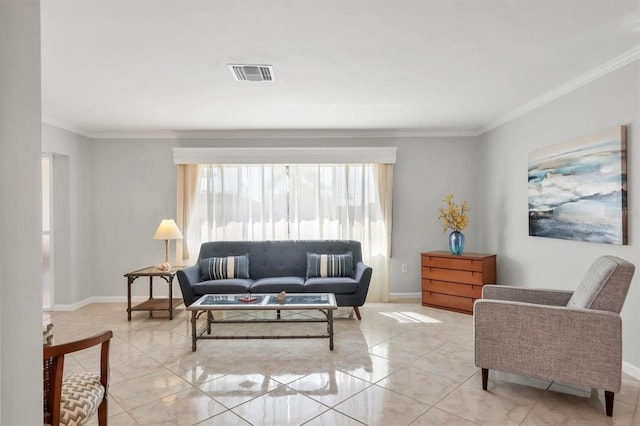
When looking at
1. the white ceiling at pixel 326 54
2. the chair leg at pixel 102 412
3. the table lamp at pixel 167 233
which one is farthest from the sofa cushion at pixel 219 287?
the chair leg at pixel 102 412

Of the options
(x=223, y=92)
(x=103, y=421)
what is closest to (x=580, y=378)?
(x=103, y=421)

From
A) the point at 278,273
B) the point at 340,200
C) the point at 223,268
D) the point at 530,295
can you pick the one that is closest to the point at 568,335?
the point at 530,295

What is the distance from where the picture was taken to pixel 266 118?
441cm

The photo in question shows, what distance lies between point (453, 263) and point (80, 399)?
4018 millimetres

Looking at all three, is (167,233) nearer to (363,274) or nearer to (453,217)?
(363,274)

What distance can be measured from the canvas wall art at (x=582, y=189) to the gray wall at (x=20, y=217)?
3.61 meters

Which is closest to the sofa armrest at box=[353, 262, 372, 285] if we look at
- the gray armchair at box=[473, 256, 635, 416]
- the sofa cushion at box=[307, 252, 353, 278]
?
the sofa cushion at box=[307, 252, 353, 278]

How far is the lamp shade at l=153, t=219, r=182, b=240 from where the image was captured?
452 cm

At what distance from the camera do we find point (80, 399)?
1676mm

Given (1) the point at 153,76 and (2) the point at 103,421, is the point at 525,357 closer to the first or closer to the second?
(2) the point at 103,421

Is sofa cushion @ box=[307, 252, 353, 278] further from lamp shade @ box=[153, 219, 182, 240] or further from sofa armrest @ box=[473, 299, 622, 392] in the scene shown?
sofa armrest @ box=[473, 299, 622, 392]

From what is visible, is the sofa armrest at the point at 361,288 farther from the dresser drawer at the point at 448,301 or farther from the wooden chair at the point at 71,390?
the wooden chair at the point at 71,390

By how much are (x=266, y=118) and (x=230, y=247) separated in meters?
1.79

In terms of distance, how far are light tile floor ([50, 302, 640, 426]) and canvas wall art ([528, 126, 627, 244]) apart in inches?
48.3
